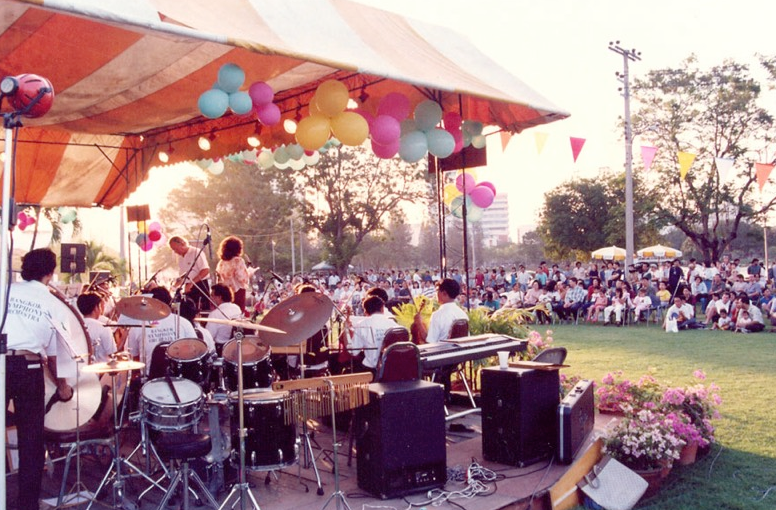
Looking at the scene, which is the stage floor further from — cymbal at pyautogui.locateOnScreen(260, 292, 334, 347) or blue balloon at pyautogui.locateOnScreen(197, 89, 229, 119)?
blue balloon at pyautogui.locateOnScreen(197, 89, 229, 119)

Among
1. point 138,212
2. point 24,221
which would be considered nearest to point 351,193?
point 24,221

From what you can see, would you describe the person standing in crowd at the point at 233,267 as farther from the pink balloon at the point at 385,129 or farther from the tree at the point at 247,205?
the tree at the point at 247,205

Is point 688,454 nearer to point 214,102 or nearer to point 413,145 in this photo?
point 413,145

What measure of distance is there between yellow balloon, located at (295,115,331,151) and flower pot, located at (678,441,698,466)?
4108 millimetres

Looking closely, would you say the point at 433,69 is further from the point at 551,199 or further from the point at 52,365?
the point at 551,199

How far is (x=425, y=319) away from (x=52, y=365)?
5.46m

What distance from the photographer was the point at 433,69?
5770 millimetres

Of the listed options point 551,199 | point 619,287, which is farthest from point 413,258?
point 619,287

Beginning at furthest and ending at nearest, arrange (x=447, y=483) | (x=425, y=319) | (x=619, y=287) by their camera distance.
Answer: (x=619, y=287)
(x=425, y=319)
(x=447, y=483)

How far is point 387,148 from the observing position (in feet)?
21.9

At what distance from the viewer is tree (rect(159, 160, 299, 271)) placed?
37.1 m

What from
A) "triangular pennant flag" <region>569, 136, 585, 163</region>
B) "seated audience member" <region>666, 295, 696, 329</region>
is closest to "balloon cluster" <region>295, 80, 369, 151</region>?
"triangular pennant flag" <region>569, 136, 585, 163</region>

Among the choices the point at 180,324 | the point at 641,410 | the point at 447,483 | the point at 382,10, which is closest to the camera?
the point at 447,483

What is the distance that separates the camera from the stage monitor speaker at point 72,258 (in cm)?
1253
